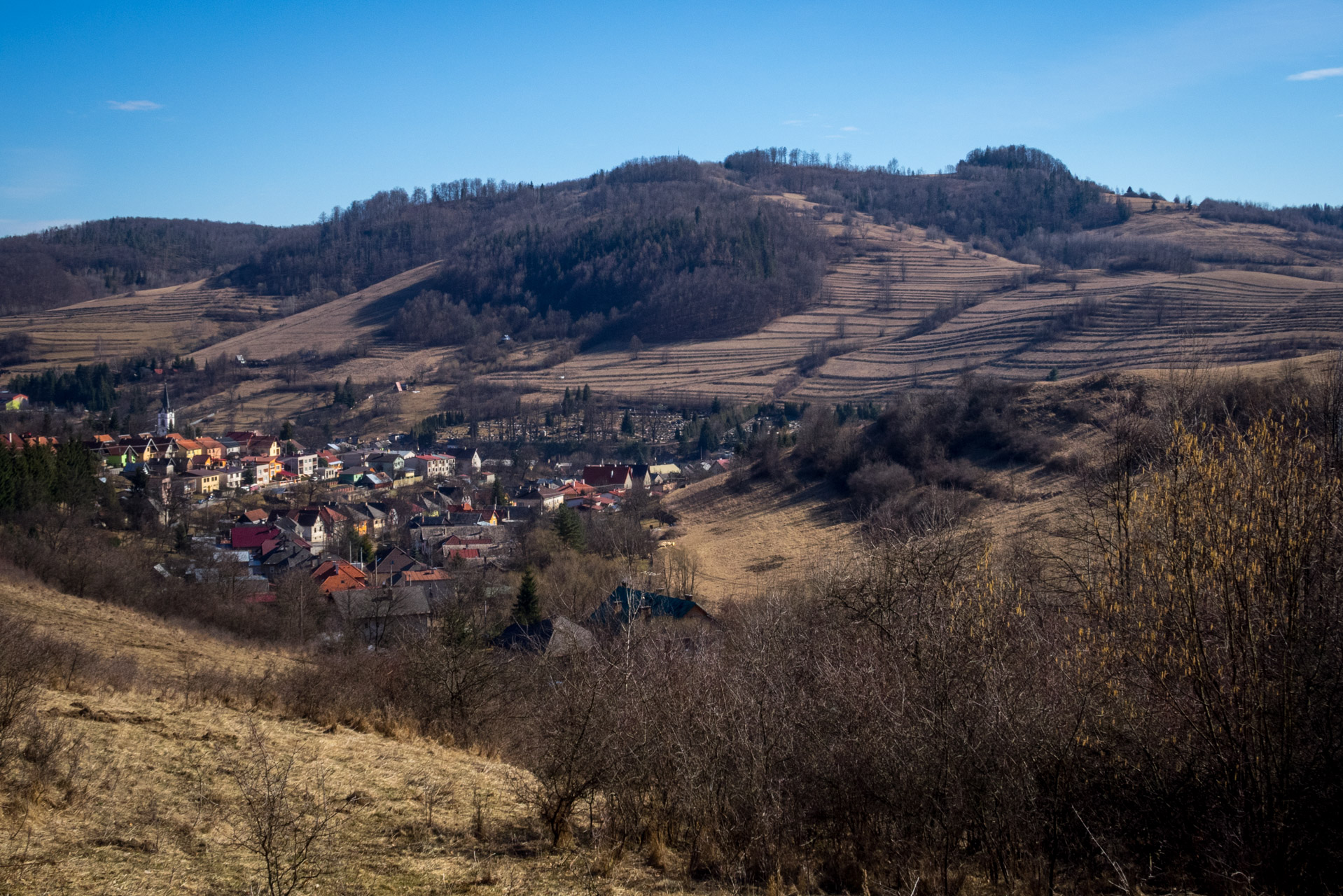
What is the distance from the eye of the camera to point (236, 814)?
270 inches

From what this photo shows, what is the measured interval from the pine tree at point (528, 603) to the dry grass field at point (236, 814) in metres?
12.3

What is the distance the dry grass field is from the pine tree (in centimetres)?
1229

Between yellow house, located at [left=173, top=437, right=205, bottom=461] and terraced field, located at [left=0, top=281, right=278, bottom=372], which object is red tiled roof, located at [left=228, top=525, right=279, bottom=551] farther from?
terraced field, located at [left=0, top=281, right=278, bottom=372]

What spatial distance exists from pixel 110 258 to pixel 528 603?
17056 centimetres

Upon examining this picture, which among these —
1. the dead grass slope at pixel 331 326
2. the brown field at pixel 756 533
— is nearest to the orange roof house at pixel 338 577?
the brown field at pixel 756 533

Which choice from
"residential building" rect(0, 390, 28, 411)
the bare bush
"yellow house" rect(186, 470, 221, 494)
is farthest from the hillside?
the bare bush

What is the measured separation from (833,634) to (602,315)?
4092 inches

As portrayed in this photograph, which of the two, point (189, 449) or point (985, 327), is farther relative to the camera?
point (985, 327)

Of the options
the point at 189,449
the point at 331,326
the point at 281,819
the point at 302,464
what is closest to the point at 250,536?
the point at 302,464

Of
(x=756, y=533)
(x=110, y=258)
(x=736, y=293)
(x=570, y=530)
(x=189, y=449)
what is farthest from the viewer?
(x=110, y=258)

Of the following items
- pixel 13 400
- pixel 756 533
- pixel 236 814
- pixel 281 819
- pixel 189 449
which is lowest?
pixel 756 533

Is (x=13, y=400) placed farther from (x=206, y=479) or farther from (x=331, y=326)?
(x=331, y=326)

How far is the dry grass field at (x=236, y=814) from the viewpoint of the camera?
5.70 metres

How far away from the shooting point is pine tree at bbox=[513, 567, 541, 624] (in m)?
23.0
